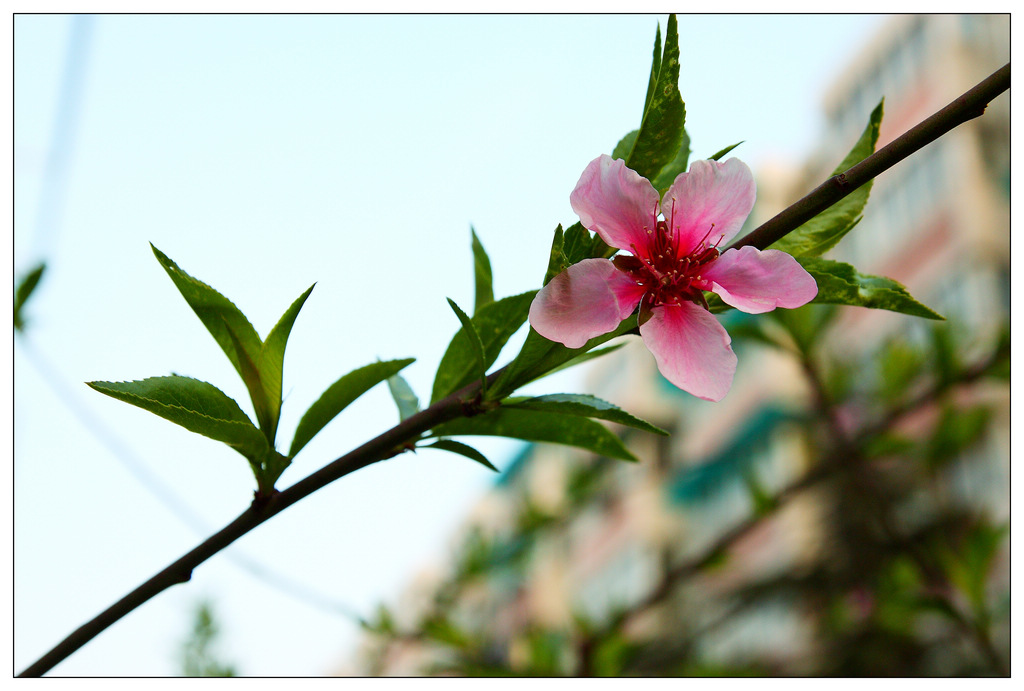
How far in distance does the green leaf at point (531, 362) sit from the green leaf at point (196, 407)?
16 cm

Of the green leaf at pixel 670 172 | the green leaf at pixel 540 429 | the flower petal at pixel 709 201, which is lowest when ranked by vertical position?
the green leaf at pixel 540 429

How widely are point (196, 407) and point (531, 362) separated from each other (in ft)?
0.71

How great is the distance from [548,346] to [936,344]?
1608 mm

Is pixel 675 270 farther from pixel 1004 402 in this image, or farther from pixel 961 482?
pixel 961 482

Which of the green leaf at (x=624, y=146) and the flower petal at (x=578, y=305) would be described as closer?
the flower petal at (x=578, y=305)

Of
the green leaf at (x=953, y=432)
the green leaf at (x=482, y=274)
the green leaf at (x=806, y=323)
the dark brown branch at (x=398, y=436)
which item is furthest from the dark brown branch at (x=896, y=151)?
the green leaf at (x=953, y=432)

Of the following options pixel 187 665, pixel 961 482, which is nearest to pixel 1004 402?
pixel 961 482

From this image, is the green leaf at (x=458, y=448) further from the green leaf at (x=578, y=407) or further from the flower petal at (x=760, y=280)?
the flower petal at (x=760, y=280)

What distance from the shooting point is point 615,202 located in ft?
1.67

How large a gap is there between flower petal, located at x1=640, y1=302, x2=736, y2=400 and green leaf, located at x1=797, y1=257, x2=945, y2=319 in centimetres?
8

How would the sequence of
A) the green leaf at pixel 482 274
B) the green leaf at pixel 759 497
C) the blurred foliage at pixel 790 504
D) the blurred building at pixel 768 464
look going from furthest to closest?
the blurred building at pixel 768 464 < the green leaf at pixel 759 497 < the blurred foliage at pixel 790 504 < the green leaf at pixel 482 274

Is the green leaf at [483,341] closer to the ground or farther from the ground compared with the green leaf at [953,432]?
farther from the ground

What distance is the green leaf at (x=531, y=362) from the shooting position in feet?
1.62

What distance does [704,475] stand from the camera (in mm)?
12164
